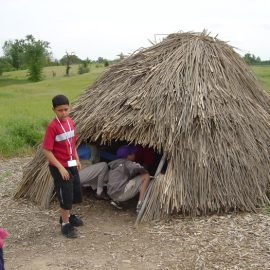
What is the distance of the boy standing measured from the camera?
203 inches

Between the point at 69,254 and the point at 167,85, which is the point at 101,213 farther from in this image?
the point at 167,85

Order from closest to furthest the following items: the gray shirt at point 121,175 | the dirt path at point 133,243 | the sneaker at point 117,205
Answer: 1. the dirt path at point 133,243
2. the gray shirt at point 121,175
3. the sneaker at point 117,205

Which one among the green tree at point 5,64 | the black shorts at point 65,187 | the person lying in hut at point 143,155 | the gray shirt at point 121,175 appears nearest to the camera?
the black shorts at point 65,187

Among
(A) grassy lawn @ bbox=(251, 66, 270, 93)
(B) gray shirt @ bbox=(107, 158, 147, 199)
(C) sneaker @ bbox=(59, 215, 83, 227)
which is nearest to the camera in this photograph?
(C) sneaker @ bbox=(59, 215, 83, 227)

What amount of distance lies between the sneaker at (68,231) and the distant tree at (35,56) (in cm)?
4959

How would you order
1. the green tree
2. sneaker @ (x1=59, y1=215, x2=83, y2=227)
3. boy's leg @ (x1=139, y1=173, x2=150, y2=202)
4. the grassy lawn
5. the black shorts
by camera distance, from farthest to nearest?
the green tree, the grassy lawn, boy's leg @ (x1=139, y1=173, x2=150, y2=202), sneaker @ (x1=59, y1=215, x2=83, y2=227), the black shorts

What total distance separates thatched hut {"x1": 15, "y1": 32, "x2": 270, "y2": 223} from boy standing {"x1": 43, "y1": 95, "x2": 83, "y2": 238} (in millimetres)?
926

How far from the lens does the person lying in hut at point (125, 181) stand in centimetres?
612

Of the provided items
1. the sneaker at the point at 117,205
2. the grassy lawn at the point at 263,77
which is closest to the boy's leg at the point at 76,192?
the sneaker at the point at 117,205

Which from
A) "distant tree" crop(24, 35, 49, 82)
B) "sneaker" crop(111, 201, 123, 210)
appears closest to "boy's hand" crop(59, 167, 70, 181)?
"sneaker" crop(111, 201, 123, 210)

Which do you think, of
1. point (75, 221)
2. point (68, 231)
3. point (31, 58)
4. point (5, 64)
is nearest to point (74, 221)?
point (75, 221)

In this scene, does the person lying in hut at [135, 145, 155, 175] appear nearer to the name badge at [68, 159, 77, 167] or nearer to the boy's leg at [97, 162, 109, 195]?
the boy's leg at [97, 162, 109, 195]

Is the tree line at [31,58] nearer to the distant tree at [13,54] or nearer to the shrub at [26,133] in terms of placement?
the distant tree at [13,54]

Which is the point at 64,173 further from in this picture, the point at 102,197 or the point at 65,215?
the point at 102,197
